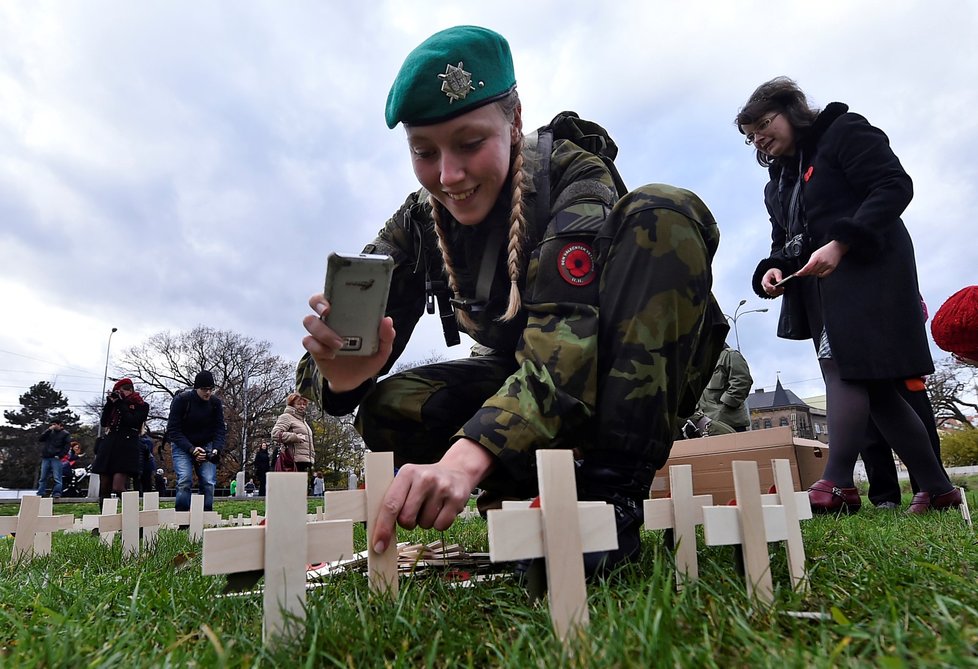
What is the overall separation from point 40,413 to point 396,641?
247 ft

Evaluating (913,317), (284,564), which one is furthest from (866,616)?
(913,317)

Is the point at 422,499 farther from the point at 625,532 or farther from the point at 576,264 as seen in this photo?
the point at 576,264

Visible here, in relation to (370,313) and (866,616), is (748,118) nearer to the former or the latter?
(370,313)

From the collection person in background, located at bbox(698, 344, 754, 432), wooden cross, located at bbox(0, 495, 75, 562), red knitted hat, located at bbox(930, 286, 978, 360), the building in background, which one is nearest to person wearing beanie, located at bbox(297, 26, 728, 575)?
red knitted hat, located at bbox(930, 286, 978, 360)

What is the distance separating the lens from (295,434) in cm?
1212

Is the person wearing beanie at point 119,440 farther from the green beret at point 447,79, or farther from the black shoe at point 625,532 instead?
the black shoe at point 625,532

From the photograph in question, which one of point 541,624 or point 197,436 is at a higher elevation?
point 197,436

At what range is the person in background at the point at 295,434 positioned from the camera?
39.4 ft

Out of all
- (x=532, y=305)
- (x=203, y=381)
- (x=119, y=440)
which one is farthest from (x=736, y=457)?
(x=119, y=440)

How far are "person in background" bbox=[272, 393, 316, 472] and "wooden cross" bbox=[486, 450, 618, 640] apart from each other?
11.2 m

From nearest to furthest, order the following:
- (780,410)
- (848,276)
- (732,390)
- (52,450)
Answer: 1. (848,276)
2. (732,390)
3. (52,450)
4. (780,410)

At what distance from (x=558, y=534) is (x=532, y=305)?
35.7 inches

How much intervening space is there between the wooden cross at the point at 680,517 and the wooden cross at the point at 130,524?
2655 millimetres

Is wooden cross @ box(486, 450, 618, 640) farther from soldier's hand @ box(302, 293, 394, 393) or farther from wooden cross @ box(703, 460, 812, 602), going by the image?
soldier's hand @ box(302, 293, 394, 393)
